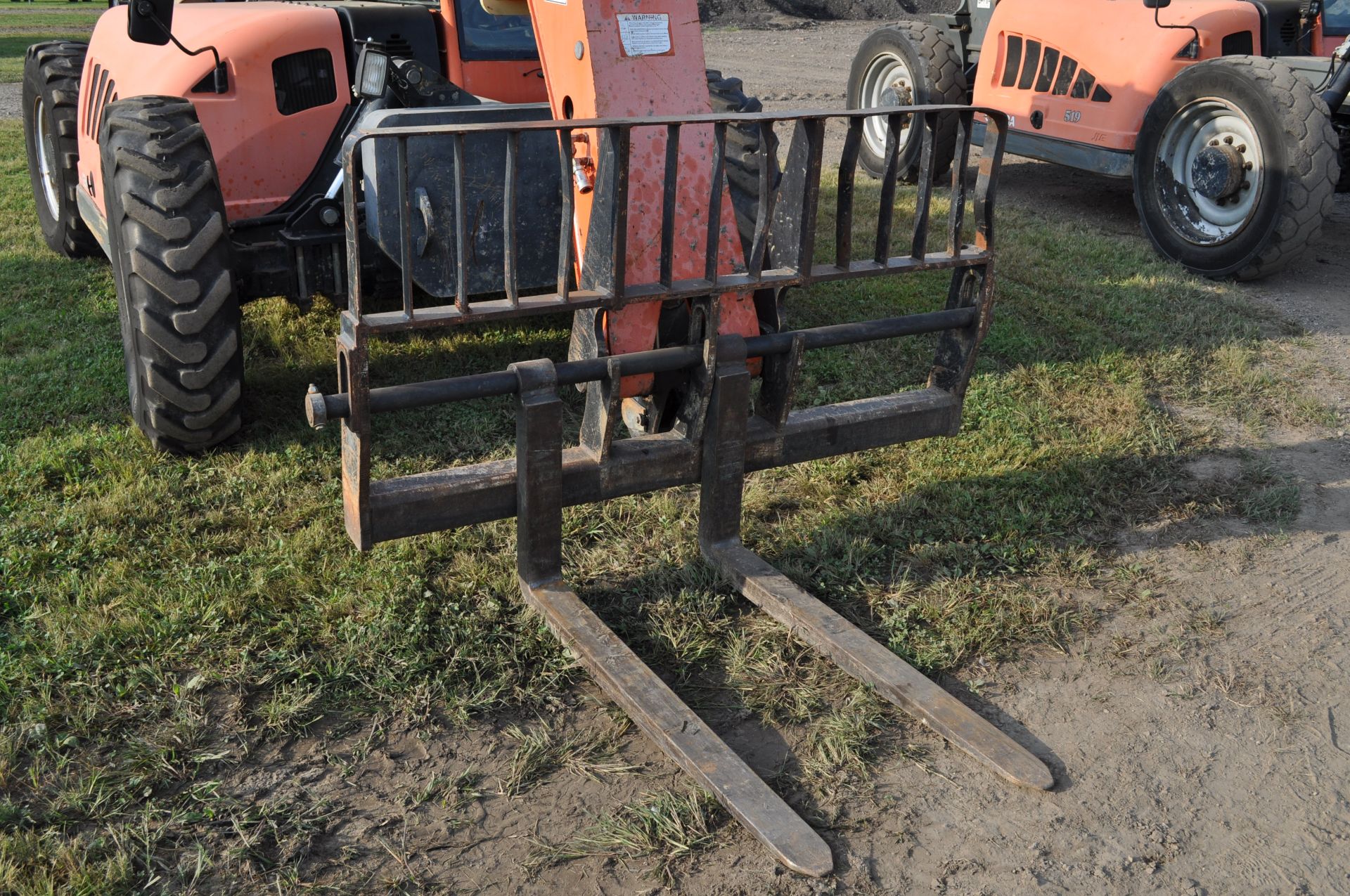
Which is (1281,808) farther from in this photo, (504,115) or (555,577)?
(504,115)

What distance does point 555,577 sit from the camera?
3.72 metres

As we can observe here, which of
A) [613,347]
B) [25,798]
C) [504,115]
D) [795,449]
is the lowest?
[25,798]

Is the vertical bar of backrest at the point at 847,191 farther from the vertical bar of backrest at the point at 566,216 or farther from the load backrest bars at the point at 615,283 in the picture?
the vertical bar of backrest at the point at 566,216

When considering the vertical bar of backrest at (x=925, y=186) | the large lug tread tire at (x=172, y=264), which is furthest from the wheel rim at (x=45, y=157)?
the vertical bar of backrest at (x=925, y=186)

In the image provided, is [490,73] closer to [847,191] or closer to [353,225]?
[847,191]

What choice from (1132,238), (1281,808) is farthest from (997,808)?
(1132,238)

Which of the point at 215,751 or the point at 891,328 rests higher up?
the point at 891,328

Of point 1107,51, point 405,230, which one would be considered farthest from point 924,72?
point 405,230

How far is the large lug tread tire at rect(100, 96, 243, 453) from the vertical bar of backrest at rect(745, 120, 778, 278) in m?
2.06

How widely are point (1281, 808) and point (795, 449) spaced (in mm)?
1764

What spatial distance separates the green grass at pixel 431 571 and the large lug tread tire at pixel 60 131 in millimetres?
1121

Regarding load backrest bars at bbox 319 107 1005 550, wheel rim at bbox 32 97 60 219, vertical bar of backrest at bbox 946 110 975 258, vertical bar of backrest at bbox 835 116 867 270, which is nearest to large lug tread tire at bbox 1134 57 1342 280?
load backrest bars at bbox 319 107 1005 550

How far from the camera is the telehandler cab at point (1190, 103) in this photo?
22.3 feet

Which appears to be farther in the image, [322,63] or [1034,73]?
[1034,73]
